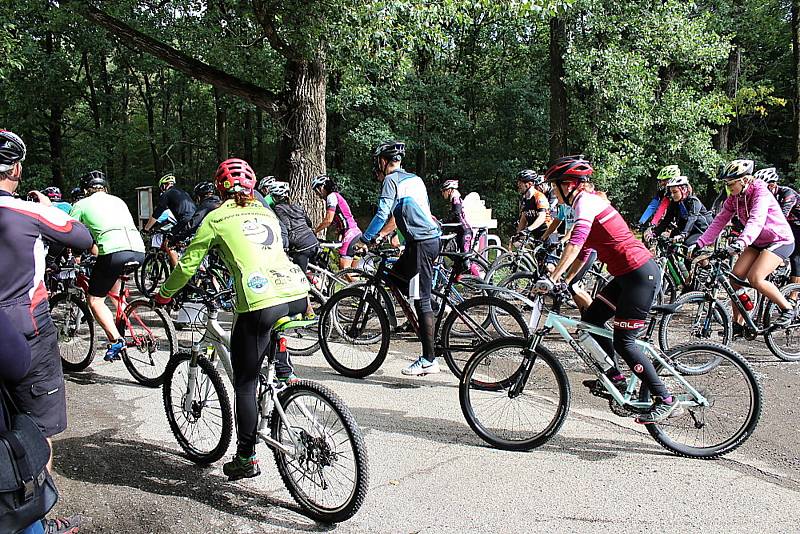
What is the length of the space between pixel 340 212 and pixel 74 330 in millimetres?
4621

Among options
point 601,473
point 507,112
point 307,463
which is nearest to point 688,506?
point 601,473

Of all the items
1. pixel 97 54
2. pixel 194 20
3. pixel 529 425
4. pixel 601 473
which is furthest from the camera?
pixel 97 54

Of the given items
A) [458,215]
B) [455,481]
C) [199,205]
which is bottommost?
[455,481]

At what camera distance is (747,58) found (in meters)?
24.6

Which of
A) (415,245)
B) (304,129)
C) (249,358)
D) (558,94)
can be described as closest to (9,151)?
(249,358)

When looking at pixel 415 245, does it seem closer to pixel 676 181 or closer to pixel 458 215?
pixel 458 215

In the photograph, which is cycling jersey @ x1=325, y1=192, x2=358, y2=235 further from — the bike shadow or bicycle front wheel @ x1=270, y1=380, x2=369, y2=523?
bicycle front wheel @ x1=270, y1=380, x2=369, y2=523

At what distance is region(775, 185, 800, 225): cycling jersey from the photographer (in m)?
8.48

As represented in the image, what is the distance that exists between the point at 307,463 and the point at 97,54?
96.5 ft

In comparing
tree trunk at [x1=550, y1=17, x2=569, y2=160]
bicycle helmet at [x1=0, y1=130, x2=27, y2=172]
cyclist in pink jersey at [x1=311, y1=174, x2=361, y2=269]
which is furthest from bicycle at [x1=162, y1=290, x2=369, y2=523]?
tree trunk at [x1=550, y1=17, x2=569, y2=160]

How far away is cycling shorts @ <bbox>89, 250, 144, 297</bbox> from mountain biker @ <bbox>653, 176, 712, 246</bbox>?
23.9 ft

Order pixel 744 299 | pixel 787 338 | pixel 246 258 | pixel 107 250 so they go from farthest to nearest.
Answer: pixel 787 338, pixel 744 299, pixel 107 250, pixel 246 258

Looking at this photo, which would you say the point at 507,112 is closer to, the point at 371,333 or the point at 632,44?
the point at 632,44

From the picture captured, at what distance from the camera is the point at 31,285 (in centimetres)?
340
